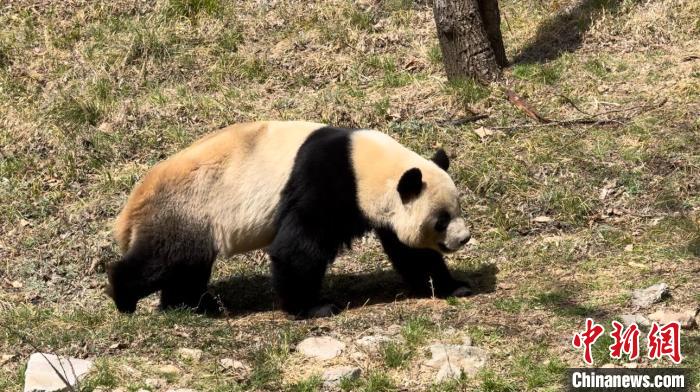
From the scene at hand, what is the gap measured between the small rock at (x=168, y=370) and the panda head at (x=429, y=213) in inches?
87.6

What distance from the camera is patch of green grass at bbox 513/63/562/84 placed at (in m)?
11.4

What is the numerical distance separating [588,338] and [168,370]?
9.16ft

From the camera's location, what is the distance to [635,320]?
22.6ft

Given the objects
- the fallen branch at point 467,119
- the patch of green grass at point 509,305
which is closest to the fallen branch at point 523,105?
the fallen branch at point 467,119

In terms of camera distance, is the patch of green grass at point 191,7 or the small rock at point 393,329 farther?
the patch of green grass at point 191,7

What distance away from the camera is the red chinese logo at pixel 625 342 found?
633cm

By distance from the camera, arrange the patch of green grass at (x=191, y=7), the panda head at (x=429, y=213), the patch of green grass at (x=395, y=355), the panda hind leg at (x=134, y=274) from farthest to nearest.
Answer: the patch of green grass at (x=191, y=7) → the panda hind leg at (x=134, y=274) → the panda head at (x=429, y=213) → the patch of green grass at (x=395, y=355)

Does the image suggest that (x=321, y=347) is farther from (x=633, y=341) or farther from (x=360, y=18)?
(x=360, y=18)

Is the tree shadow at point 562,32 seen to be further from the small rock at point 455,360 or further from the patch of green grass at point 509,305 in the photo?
the small rock at point 455,360

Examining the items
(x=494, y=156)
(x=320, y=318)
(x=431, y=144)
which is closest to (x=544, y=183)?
(x=494, y=156)

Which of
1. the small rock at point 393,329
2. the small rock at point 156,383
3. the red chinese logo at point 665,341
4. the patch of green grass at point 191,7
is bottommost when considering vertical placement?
the red chinese logo at point 665,341

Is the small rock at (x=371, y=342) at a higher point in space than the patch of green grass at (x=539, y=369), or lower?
higher

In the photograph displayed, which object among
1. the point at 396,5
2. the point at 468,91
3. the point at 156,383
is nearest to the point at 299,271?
the point at 156,383

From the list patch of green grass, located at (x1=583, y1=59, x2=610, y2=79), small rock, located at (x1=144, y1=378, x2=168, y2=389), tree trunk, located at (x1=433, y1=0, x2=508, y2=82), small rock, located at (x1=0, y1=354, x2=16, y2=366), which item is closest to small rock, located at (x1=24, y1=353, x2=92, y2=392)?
small rock, located at (x1=0, y1=354, x2=16, y2=366)
